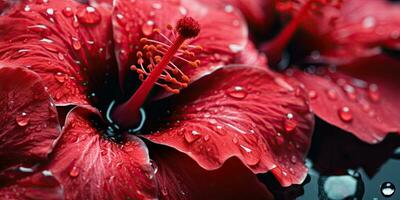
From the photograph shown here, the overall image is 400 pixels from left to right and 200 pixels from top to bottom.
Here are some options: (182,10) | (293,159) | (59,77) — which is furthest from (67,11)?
(293,159)

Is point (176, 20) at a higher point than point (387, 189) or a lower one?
higher

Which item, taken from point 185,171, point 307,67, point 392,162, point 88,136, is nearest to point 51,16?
point 88,136

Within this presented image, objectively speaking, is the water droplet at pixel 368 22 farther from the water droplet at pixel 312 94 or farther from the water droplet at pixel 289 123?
the water droplet at pixel 289 123

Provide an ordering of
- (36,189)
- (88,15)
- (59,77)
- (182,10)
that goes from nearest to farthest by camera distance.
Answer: (36,189) < (59,77) < (88,15) < (182,10)

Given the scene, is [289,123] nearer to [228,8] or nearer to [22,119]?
[228,8]

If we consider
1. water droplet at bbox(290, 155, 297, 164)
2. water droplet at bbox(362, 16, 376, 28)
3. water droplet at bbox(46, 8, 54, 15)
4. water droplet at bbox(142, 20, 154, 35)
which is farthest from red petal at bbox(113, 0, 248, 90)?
water droplet at bbox(362, 16, 376, 28)

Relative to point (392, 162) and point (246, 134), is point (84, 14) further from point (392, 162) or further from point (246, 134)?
point (392, 162)

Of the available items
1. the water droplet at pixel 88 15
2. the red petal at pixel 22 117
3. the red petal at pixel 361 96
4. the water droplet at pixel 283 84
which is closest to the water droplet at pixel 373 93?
the red petal at pixel 361 96
